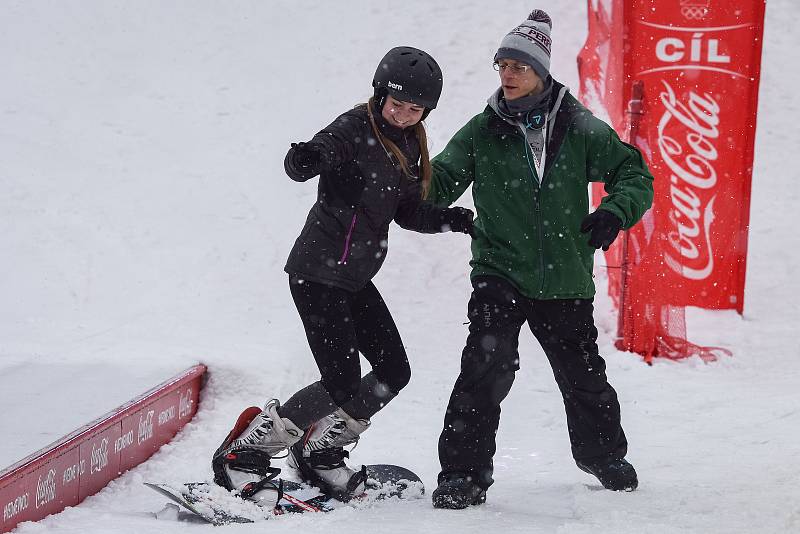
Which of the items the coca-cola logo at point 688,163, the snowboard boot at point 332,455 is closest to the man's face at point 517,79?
the snowboard boot at point 332,455

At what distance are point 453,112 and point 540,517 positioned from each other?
8174 millimetres

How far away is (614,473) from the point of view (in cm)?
444

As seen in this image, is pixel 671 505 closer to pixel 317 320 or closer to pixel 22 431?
pixel 317 320

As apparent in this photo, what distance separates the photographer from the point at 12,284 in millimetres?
8484

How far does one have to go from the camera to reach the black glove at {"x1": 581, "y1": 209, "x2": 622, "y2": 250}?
4020 mm

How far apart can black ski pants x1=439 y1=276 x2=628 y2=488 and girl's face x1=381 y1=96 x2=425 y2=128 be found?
83cm

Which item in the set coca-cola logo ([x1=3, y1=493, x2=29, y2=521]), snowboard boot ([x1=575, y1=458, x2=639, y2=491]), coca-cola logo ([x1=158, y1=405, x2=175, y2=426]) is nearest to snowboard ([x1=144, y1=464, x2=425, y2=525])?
coca-cola logo ([x1=3, y1=493, x2=29, y2=521])

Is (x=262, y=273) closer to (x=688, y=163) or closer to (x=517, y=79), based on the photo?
(x=688, y=163)

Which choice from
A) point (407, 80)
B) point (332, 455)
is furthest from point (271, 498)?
point (407, 80)

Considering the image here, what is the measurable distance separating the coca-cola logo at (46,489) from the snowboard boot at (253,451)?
0.70m

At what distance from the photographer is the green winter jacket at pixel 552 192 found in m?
4.38

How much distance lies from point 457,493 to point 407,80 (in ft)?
5.94

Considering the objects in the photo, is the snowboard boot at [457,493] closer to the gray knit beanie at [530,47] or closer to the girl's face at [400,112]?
the girl's face at [400,112]

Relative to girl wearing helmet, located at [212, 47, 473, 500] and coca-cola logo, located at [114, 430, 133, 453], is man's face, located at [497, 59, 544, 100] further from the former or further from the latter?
coca-cola logo, located at [114, 430, 133, 453]
